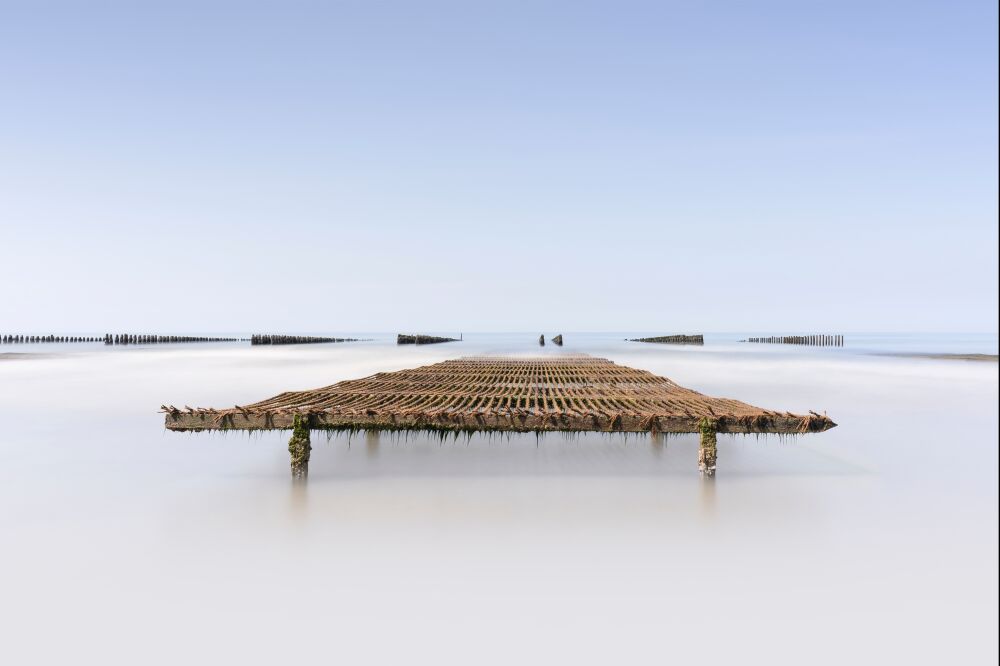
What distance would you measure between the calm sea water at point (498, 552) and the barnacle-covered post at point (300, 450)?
0.34m

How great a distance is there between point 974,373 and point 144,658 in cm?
4153

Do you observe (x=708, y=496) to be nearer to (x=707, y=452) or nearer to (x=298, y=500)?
(x=707, y=452)

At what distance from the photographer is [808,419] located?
786 cm

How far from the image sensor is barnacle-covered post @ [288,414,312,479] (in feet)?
28.5

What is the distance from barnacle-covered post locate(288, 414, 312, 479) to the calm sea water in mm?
338

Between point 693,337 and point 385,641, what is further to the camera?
point 693,337

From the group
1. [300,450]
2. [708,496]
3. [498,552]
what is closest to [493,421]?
[498,552]

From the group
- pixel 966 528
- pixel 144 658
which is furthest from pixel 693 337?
pixel 144 658

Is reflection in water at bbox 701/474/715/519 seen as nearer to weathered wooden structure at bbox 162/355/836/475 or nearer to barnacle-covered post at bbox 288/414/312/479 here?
weathered wooden structure at bbox 162/355/836/475

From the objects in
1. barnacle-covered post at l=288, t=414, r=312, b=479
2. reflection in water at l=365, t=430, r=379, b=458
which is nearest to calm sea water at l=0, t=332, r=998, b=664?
reflection in water at l=365, t=430, r=379, b=458

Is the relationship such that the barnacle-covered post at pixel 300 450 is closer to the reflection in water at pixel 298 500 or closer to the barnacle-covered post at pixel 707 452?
the reflection in water at pixel 298 500

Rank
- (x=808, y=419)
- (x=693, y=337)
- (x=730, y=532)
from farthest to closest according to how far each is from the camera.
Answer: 1. (x=693, y=337)
2. (x=808, y=419)
3. (x=730, y=532)

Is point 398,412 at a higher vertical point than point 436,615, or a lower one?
higher

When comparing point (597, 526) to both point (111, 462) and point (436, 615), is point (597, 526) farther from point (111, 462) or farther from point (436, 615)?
point (111, 462)
